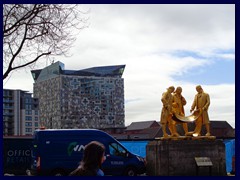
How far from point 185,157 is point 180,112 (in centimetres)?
197

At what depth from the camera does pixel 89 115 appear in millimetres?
193500

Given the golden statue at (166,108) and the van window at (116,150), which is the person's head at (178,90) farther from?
the van window at (116,150)

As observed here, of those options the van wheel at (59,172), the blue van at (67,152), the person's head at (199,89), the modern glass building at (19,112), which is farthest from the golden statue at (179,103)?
the modern glass building at (19,112)

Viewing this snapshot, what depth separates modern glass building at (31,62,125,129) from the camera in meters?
179

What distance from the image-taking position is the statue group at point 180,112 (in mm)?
21000

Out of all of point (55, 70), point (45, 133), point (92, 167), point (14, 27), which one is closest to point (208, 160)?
point (45, 133)

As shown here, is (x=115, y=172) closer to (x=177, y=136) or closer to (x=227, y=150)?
(x=177, y=136)

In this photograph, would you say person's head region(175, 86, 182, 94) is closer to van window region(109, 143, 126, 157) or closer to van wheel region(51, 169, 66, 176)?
van window region(109, 143, 126, 157)

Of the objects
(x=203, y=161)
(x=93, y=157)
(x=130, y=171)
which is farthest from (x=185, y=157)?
(x=93, y=157)

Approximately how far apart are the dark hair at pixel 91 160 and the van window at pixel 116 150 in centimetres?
1442

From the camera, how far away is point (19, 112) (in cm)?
17925

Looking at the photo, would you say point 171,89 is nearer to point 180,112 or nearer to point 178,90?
point 178,90

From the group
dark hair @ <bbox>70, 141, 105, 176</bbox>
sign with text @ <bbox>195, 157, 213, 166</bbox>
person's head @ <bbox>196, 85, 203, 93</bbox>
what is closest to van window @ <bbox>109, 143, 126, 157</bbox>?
sign with text @ <bbox>195, 157, 213, 166</bbox>

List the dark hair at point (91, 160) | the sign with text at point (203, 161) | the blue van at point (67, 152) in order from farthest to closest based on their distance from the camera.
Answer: the sign with text at point (203, 161), the blue van at point (67, 152), the dark hair at point (91, 160)
